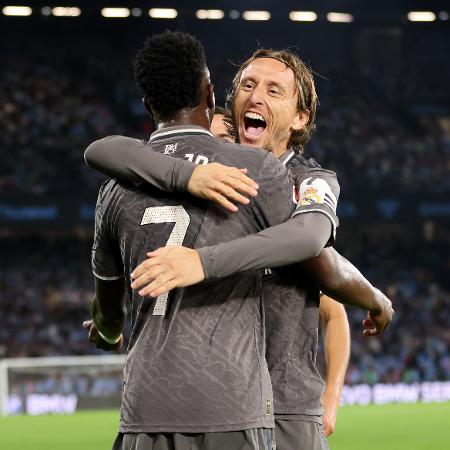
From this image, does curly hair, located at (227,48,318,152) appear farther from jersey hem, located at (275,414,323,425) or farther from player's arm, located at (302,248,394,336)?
jersey hem, located at (275,414,323,425)

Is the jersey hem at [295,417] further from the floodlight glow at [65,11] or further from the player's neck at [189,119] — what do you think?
the floodlight glow at [65,11]

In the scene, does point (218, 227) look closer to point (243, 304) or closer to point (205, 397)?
point (243, 304)

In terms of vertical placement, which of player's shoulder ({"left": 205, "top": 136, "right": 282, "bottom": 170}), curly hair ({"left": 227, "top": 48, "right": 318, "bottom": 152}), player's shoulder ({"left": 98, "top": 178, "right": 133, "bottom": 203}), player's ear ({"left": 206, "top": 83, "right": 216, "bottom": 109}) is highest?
curly hair ({"left": 227, "top": 48, "right": 318, "bottom": 152})

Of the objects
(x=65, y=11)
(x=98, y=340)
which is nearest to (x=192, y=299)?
(x=98, y=340)

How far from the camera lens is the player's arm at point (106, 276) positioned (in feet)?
10.2

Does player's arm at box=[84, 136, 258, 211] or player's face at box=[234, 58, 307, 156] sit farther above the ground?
player's face at box=[234, 58, 307, 156]

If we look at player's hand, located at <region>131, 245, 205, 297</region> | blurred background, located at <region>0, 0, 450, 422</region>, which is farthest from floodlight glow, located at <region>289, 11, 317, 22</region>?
player's hand, located at <region>131, 245, 205, 297</region>

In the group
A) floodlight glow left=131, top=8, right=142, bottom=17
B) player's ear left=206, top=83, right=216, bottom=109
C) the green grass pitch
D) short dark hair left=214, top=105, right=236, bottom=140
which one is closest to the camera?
player's ear left=206, top=83, right=216, bottom=109

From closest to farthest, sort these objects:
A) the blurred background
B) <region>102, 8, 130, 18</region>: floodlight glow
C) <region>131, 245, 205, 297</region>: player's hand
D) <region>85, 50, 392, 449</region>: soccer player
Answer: <region>131, 245, 205, 297</region>: player's hand → <region>85, 50, 392, 449</region>: soccer player → the blurred background → <region>102, 8, 130, 18</region>: floodlight glow

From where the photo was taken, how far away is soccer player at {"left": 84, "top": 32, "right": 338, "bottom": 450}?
2.81 m

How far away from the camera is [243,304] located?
289cm

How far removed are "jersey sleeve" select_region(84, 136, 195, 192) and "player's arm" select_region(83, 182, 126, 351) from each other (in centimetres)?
9

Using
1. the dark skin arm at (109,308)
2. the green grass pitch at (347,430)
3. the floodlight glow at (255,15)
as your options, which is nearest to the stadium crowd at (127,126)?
the floodlight glow at (255,15)

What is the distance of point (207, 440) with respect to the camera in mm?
2803
